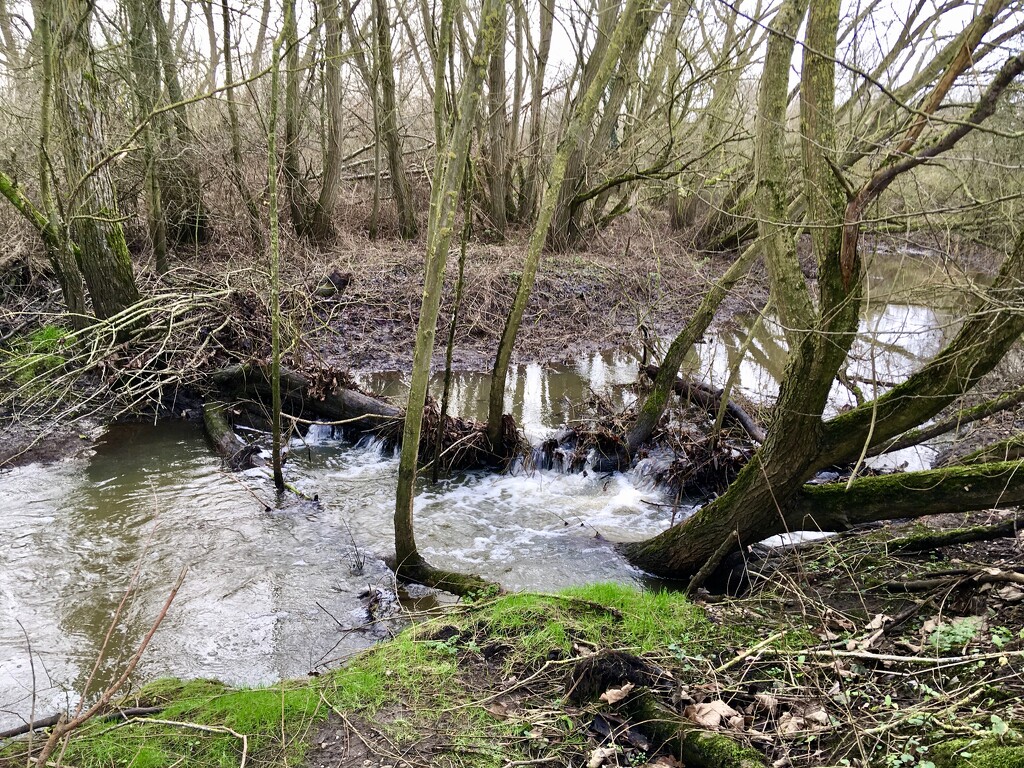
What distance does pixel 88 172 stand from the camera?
7.54m

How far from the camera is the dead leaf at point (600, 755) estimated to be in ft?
9.73

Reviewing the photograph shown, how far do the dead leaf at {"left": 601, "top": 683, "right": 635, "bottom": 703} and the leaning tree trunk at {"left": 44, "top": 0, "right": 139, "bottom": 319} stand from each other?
750cm

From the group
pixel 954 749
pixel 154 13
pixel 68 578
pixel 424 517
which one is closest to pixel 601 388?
pixel 424 517

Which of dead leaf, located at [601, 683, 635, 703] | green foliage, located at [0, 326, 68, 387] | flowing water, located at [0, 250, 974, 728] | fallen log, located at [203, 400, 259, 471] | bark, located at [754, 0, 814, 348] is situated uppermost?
bark, located at [754, 0, 814, 348]

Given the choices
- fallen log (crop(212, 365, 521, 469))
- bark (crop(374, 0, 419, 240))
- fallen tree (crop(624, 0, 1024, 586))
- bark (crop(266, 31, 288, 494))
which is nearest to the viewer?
fallen tree (crop(624, 0, 1024, 586))

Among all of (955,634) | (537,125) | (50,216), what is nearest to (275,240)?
(50,216)

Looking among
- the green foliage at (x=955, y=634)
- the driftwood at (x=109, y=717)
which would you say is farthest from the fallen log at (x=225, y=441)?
the green foliage at (x=955, y=634)

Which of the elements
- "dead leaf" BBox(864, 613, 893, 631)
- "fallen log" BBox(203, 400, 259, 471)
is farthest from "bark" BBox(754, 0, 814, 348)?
"fallen log" BBox(203, 400, 259, 471)

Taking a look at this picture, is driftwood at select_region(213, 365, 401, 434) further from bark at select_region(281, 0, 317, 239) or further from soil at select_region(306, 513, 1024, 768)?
bark at select_region(281, 0, 317, 239)

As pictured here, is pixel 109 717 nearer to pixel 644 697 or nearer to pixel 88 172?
pixel 644 697

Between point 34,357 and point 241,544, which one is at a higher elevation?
point 34,357

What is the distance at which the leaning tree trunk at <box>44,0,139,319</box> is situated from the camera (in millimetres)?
7648

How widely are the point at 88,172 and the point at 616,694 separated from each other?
25.7ft

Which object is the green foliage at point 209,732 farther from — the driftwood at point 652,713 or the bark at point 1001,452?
the bark at point 1001,452
